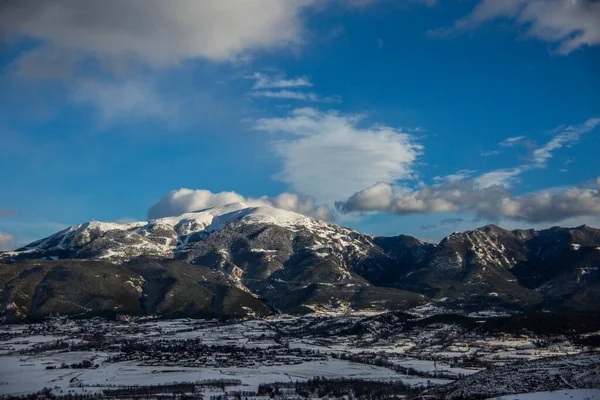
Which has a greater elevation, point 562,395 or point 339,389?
point 562,395

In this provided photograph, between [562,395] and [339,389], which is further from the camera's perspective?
[339,389]

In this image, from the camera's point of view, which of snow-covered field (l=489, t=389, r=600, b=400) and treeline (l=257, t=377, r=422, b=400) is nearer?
snow-covered field (l=489, t=389, r=600, b=400)

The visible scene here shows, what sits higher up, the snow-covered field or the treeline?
the snow-covered field

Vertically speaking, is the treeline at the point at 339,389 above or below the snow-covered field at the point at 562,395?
below

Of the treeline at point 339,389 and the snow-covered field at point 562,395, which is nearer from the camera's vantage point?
the snow-covered field at point 562,395

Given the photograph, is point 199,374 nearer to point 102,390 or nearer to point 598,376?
point 102,390

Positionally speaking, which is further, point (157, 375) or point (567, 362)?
point (157, 375)

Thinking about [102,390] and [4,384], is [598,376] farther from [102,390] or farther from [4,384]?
[4,384]

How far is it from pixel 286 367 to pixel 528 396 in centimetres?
11504

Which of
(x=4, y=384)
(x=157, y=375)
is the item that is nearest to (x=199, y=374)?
(x=157, y=375)

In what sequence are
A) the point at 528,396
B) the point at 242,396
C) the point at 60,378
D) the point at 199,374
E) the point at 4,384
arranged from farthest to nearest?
the point at 199,374, the point at 60,378, the point at 4,384, the point at 242,396, the point at 528,396

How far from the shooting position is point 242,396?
480 ft

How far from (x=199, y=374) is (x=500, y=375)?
104100 mm

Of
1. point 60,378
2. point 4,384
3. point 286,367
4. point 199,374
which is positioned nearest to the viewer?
point 4,384
